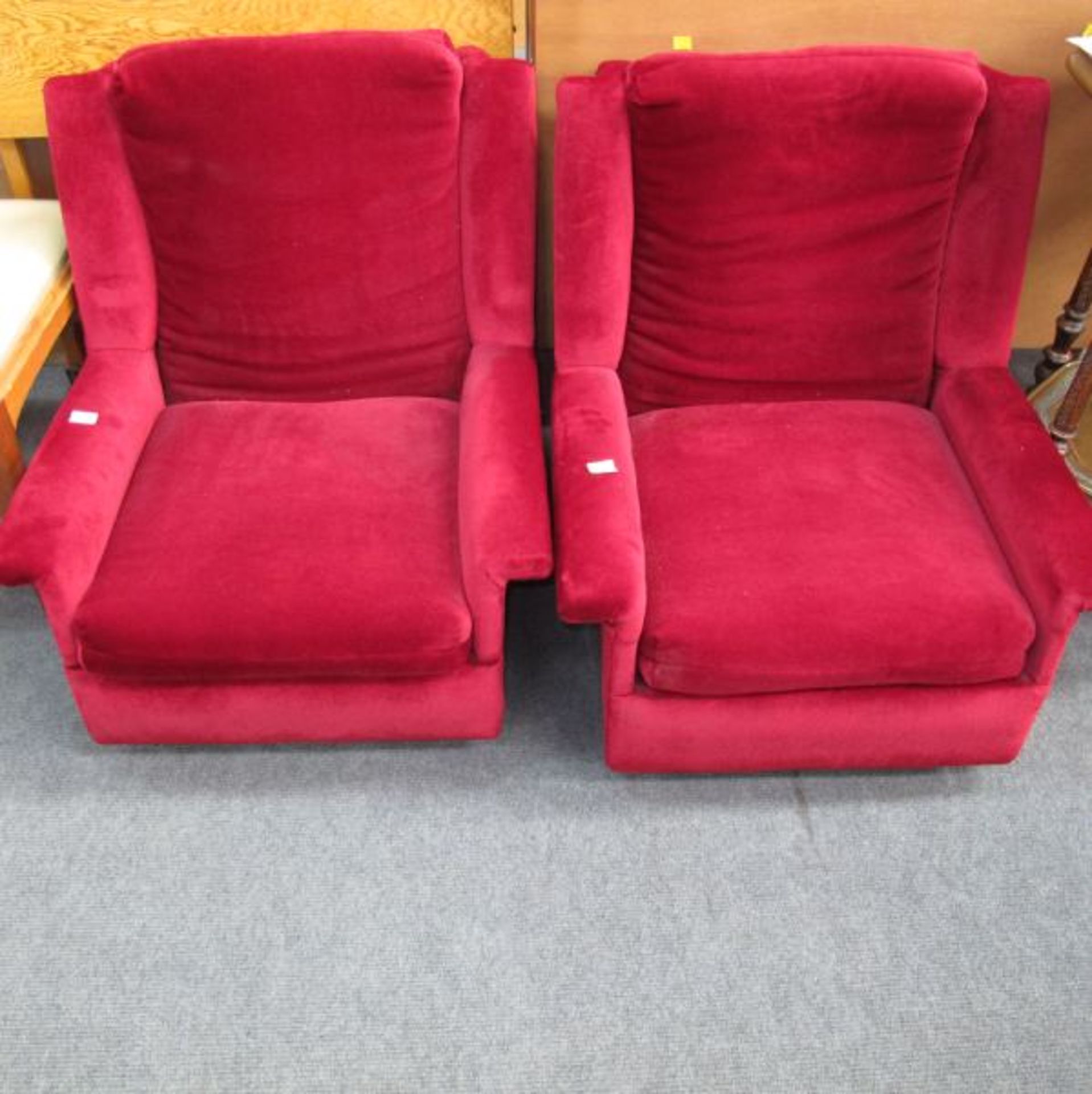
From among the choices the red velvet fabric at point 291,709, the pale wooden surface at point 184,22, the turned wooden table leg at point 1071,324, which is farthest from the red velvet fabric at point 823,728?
the pale wooden surface at point 184,22

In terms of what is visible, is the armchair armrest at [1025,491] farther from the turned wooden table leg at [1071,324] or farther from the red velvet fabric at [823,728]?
the turned wooden table leg at [1071,324]

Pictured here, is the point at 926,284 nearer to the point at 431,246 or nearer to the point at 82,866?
the point at 431,246

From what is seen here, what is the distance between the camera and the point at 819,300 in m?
1.89

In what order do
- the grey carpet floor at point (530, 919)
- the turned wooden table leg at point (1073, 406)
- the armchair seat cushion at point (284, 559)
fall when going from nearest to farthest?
the grey carpet floor at point (530, 919), the armchair seat cushion at point (284, 559), the turned wooden table leg at point (1073, 406)

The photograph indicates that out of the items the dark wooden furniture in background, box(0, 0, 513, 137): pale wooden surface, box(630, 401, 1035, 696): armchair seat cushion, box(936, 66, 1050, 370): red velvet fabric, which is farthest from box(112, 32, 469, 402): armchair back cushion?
the dark wooden furniture in background

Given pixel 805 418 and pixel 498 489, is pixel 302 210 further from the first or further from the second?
pixel 805 418

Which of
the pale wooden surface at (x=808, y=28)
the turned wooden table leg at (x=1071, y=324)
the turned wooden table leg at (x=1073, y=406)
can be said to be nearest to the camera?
the pale wooden surface at (x=808, y=28)

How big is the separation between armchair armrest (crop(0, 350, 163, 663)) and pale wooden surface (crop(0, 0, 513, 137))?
0.59m

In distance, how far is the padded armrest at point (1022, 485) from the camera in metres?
1.58

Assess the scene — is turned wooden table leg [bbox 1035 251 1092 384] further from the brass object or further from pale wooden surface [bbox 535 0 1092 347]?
pale wooden surface [bbox 535 0 1092 347]

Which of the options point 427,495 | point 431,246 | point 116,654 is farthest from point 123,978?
point 431,246

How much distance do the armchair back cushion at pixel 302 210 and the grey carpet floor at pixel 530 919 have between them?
707mm

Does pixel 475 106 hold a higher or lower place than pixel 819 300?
higher

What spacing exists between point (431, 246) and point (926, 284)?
89cm
